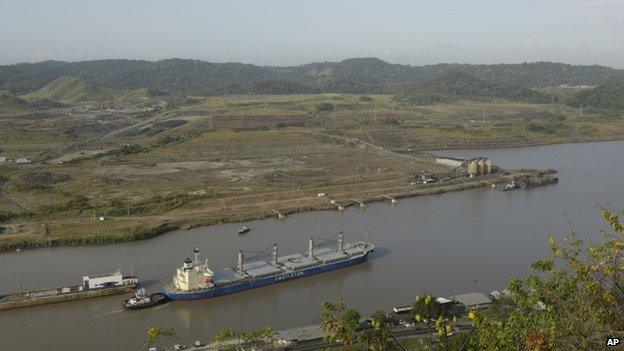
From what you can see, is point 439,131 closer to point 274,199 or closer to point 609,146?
point 609,146

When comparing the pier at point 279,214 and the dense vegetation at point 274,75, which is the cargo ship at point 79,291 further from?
the dense vegetation at point 274,75

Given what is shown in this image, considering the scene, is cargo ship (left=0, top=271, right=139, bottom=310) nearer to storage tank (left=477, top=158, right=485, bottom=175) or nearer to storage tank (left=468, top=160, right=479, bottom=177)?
storage tank (left=468, top=160, right=479, bottom=177)

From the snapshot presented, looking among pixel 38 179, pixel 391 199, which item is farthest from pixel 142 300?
pixel 38 179

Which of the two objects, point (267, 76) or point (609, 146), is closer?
point (609, 146)

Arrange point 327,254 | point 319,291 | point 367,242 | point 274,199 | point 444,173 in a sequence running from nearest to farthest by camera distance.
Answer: point 319,291 < point 327,254 < point 367,242 < point 274,199 < point 444,173

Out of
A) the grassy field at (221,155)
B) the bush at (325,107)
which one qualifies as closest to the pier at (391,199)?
the grassy field at (221,155)

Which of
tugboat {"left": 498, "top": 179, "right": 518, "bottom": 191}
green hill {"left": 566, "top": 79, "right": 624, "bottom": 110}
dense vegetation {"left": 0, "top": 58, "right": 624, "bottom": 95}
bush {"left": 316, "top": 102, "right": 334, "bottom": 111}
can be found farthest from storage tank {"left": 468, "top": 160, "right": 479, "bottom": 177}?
dense vegetation {"left": 0, "top": 58, "right": 624, "bottom": 95}

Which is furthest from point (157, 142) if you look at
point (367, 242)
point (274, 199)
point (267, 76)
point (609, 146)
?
point (267, 76)
